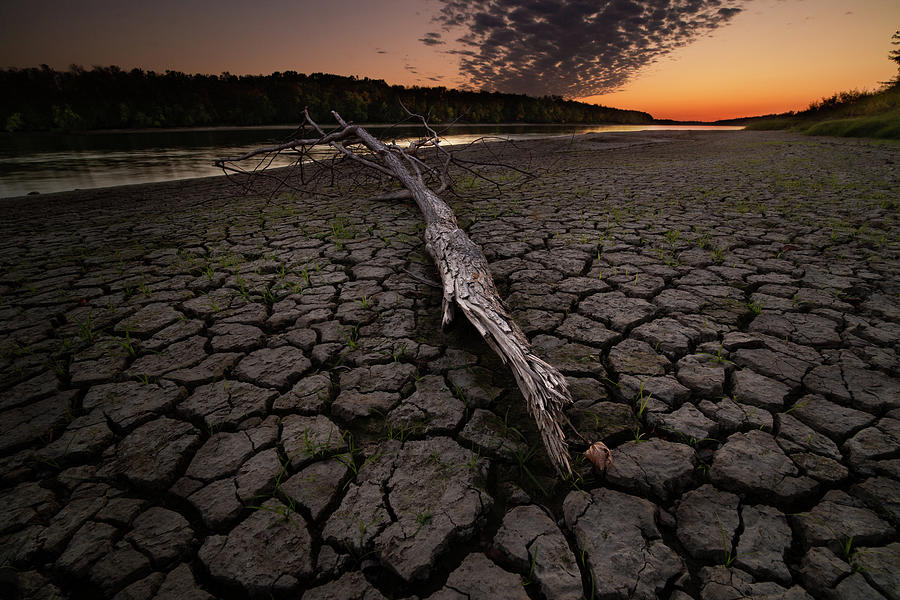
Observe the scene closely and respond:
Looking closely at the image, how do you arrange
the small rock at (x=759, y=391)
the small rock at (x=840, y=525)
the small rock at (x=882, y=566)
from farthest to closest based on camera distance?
the small rock at (x=759, y=391) → the small rock at (x=840, y=525) → the small rock at (x=882, y=566)

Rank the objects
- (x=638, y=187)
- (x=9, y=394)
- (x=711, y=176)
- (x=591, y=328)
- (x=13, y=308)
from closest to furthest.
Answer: (x=9, y=394) < (x=591, y=328) < (x=13, y=308) < (x=638, y=187) < (x=711, y=176)

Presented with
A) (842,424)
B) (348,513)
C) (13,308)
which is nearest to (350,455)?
(348,513)

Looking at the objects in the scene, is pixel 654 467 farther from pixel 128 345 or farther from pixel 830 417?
pixel 128 345

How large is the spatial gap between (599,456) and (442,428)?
21.1 inches

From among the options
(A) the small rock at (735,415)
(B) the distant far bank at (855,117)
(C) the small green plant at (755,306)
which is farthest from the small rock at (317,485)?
(B) the distant far bank at (855,117)

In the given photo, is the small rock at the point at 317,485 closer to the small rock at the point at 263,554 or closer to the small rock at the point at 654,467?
the small rock at the point at 263,554

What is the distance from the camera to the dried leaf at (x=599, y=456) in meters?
1.15

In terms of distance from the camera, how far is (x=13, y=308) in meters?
2.28

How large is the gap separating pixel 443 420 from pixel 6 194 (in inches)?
372

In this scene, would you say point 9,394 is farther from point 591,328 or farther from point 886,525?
point 886,525

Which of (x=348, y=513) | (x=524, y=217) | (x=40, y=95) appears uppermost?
(x=40, y=95)

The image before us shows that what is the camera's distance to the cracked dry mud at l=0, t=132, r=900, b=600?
3.02ft

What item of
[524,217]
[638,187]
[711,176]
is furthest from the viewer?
[711,176]

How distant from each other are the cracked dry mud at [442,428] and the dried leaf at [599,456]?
0.04 m
